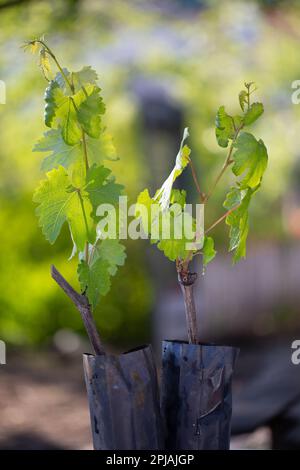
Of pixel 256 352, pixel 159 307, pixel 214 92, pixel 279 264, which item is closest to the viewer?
pixel 159 307

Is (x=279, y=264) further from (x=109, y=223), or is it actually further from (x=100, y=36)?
(x=109, y=223)

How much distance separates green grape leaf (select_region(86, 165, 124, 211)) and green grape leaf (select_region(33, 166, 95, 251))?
0.02 m

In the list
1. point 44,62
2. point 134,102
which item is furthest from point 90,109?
point 134,102

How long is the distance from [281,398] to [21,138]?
18.6 ft

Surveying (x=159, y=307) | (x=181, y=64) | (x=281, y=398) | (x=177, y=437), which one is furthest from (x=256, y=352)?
(x=177, y=437)

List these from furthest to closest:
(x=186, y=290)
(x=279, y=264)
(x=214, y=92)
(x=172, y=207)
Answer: (x=279, y=264), (x=214, y=92), (x=186, y=290), (x=172, y=207)

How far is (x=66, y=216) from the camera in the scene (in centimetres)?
126

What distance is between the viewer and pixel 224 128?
1261 millimetres

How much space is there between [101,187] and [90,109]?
13 centimetres

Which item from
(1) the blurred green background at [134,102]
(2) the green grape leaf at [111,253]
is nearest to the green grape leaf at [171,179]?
(2) the green grape leaf at [111,253]

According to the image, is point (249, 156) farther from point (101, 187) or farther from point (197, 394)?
point (197, 394)

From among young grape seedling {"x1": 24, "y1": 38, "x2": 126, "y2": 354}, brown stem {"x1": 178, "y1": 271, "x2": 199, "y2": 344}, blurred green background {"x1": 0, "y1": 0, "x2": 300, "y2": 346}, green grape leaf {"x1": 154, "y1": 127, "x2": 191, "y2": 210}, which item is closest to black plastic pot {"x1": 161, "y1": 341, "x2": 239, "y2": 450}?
brown stem {"x1": 178, "y1": 271, "x2": 199, "y2": 344}

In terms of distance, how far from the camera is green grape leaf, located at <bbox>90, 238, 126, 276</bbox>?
1.26 meters

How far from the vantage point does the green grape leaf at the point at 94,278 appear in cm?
125
